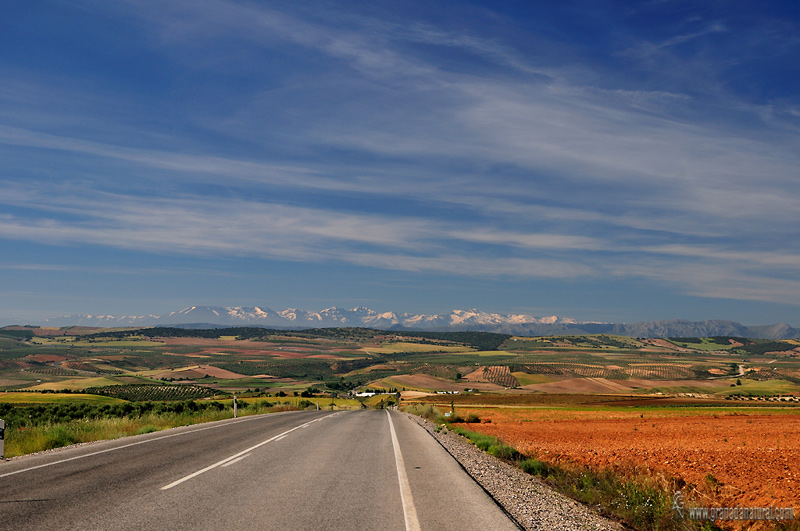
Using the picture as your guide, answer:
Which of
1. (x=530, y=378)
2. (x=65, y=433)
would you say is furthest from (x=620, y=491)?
(x=530, y=378)

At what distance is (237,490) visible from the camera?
10.4m

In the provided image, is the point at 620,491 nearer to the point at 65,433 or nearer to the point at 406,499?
the point at 406,499

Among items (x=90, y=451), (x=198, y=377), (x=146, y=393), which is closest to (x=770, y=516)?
(x=90, y=451)

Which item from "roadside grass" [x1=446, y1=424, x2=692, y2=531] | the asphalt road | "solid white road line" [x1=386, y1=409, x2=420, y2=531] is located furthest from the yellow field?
the asphalt road

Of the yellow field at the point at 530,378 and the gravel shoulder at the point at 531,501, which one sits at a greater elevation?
the gravel shoulder at the point at 531,501

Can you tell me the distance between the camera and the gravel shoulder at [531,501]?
968 cm

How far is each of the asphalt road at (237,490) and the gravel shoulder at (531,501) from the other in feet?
1.49

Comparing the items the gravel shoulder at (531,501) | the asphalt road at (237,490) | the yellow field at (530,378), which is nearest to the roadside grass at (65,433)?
the asphalt road at (237,490)

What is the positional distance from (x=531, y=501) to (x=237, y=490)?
5947mm

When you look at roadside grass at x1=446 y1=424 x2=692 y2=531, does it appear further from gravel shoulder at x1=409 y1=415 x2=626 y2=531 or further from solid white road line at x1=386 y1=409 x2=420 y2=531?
solid white road line at x1=386 y1=409 x2=420 y2=531

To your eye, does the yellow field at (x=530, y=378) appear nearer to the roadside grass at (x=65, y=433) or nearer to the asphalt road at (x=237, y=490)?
the roadside grass at (x=65, y=433)

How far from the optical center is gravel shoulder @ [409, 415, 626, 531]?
968cm

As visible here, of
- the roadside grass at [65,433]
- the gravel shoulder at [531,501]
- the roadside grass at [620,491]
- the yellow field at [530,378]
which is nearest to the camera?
the gravel shoulder at [531,501]

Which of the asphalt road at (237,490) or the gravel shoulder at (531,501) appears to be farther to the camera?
the gravel shoulder at (531,501)
